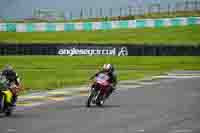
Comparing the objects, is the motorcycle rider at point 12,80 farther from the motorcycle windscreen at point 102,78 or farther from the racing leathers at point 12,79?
the motorcycle windscreen at point 102,78

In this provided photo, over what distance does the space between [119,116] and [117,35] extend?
44766 mm

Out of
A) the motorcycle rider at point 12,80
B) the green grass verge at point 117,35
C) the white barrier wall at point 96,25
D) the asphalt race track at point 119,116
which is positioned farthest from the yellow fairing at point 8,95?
the white barrier wall at point 96,25

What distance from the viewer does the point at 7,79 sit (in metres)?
19.5

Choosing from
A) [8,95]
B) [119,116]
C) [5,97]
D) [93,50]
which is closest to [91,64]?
[93,50]

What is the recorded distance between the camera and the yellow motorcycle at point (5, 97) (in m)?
18.8

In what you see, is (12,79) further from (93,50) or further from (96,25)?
(96,25)

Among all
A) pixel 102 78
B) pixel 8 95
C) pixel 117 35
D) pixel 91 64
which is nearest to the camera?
pixel 8 95

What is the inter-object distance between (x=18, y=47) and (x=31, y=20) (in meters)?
20.6

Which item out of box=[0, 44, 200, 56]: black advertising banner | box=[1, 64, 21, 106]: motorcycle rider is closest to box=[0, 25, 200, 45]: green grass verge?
box=[0, 44, 200, 56]: black advertising banner

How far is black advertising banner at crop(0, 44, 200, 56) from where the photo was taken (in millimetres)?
50969

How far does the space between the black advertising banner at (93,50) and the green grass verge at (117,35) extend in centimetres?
527

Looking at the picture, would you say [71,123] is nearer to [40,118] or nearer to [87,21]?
[40,118]

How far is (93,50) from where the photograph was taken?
54.0 m

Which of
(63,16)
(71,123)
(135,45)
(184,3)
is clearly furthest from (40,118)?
(63,16)
